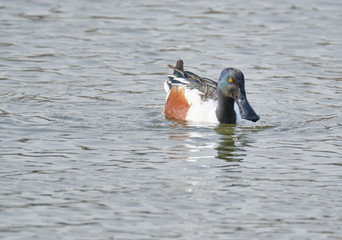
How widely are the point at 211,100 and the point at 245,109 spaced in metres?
0.94

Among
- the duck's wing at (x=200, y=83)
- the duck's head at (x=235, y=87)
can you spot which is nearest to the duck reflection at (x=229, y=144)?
the duck's head at (x=235, y=87)

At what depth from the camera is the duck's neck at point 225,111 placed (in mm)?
12352

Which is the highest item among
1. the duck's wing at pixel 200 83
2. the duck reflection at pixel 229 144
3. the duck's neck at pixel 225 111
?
the duck's wing at pixel 200 83

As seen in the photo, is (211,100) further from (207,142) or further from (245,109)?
(207,142)

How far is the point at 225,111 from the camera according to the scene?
12359mm

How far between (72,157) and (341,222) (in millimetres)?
3470

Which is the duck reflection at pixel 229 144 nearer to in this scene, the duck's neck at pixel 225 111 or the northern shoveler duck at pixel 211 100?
the duck's neck at pixel 225 111

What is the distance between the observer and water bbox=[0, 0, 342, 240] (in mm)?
8039

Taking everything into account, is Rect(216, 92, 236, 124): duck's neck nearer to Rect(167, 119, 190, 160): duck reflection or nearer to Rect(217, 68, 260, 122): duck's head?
Rect(217, 68, 260, 122): duck's head

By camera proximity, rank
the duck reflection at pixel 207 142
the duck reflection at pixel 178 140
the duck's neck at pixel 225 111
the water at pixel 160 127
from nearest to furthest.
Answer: the water at pixel 160 127
the duck reflection at pixel 178 140
the duck reflection at pixel 207 142
the duck's neck at pixel 225 111

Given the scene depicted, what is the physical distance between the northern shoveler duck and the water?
0.21m

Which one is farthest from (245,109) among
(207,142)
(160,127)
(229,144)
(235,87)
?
(160,127)

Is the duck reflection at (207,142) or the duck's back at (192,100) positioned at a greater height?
the duck's back at (192,100)

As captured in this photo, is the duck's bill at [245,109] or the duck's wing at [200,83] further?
the duck's wing at [200,83]
